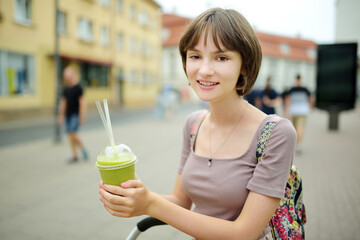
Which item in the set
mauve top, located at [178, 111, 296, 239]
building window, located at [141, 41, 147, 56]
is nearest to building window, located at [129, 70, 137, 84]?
building window, located at [141, 41, 147, 56]

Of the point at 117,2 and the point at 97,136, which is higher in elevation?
the point at 117,2

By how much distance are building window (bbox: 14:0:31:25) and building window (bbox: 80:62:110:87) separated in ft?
18.2

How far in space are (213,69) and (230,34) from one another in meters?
0.17

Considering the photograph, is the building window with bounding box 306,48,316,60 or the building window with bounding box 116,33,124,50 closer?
the building window with bounding box 116,33,124,50

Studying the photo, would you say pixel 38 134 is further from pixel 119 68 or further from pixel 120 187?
pixel 119 68

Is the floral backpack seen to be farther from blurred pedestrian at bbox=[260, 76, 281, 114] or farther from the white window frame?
the white window frame

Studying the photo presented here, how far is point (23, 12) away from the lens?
15344 mm

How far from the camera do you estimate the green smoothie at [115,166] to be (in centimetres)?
110

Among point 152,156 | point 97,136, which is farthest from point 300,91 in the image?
point 97,136

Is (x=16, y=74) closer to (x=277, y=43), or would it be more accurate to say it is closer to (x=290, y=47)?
(x=277, y=43)

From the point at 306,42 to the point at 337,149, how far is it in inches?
2133

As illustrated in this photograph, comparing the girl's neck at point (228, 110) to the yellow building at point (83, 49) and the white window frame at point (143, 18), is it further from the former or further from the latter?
the white window frame at point (143, 18)

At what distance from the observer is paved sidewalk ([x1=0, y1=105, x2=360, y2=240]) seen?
3566 mm

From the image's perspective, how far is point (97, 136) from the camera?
1085 cm
